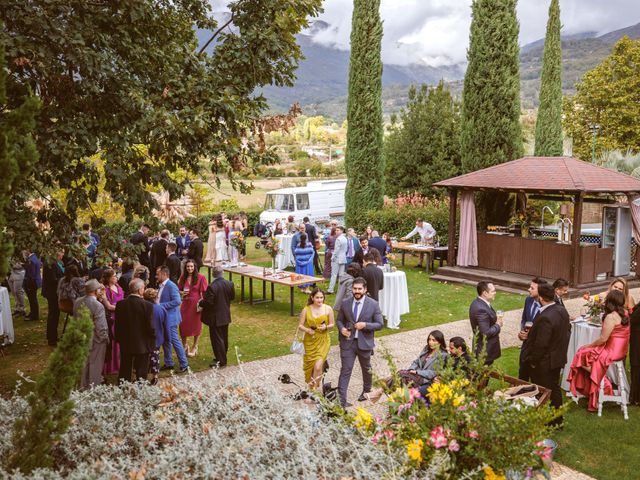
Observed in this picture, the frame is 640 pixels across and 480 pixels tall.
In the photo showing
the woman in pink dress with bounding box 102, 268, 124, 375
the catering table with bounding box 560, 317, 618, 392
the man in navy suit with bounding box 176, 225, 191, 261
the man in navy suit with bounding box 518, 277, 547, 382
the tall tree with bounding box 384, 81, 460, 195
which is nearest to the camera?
the man in navy suit with bounding box 518, 277, 547, 382

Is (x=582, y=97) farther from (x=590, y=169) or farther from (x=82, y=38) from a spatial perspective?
(x=82, y=38)

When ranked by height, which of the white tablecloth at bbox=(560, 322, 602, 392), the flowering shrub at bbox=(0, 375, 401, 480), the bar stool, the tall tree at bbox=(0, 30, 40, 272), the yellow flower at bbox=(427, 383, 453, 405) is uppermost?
the tall tree at bbox=(0, 30, 40, 272)

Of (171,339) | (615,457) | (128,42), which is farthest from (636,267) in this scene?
(128,42)

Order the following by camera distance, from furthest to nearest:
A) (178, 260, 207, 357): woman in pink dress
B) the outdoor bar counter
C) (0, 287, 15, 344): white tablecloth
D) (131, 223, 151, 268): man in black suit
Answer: the outdoor bar counter < (131, 223, 151, 268): man in black suit < (0, 287, 15, 344): white tablecloth < (178, 260, 207, 357): woman in pink dress

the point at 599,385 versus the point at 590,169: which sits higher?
the point at 590,169

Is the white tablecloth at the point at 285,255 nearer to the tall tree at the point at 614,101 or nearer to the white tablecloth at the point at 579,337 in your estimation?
the white tablecloth at the point at 579,337

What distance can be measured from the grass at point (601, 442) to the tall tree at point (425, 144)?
21.4 meters

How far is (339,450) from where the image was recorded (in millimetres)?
3980

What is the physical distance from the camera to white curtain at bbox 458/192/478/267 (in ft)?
58.3

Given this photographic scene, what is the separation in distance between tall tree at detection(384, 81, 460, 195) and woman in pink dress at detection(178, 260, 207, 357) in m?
20.0

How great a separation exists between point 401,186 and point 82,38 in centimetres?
2564

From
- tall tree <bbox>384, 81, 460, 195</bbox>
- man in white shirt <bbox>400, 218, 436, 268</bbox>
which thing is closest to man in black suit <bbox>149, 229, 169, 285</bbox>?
man in white shirt <bbox>400, 218, 436, 268</bbox>

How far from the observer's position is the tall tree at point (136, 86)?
6359 millimetres

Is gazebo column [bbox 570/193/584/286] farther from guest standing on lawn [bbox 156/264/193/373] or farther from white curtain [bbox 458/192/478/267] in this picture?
guest standing on lawn [bbox 156/264/193/373]
